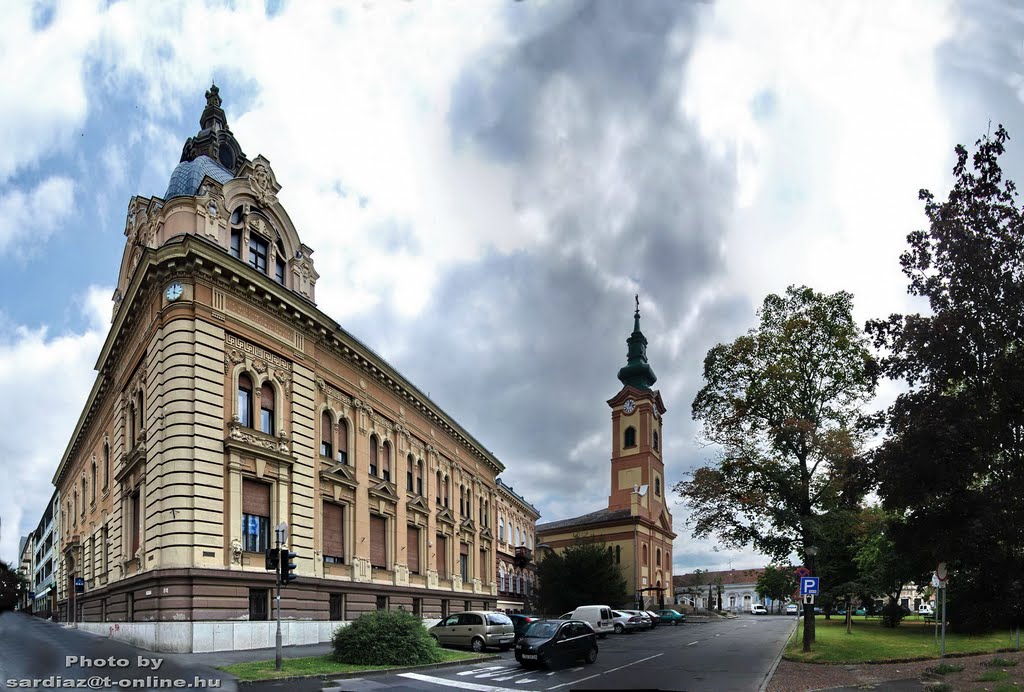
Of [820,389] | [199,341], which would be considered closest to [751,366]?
[820,389]

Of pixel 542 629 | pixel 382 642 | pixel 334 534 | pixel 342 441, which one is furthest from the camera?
pixel 342 441

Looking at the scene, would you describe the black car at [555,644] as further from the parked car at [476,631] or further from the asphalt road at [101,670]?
the asphalt road at [101,670]

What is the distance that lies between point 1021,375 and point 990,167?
527cm

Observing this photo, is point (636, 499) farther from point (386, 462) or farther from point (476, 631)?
point (476, 631)

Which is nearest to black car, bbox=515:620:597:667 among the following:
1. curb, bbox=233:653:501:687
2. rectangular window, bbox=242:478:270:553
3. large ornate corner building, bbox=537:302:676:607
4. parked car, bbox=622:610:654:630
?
curb, bbox=233:653:501:687

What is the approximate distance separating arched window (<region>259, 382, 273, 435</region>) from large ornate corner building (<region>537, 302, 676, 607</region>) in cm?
6077

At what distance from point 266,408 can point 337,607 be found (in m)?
8.91

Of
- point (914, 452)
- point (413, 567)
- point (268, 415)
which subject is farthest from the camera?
point (413, 567)

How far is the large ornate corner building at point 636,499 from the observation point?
84.6 meters

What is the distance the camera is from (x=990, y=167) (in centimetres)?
1866

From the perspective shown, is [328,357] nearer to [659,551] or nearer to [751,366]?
[751,366]

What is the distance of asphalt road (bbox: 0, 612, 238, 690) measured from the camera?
15.2m

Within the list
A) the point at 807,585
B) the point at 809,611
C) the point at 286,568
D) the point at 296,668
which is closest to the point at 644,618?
the point at 809,611

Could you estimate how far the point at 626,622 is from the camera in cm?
5178
